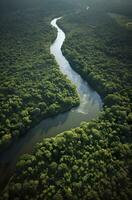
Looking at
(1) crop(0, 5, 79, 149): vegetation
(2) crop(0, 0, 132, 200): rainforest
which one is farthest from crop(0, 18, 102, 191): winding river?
(1) crop(0, 5, 79, 149): vegetation

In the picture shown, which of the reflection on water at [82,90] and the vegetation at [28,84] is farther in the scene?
the reflection on water at [82,90]

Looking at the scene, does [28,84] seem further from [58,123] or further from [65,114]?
[58,123]

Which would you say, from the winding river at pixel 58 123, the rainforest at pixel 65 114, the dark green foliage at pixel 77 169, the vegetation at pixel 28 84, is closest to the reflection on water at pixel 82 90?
the winding river at pixel 58 123

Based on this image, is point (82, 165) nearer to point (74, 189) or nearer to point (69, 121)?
point (74, 189)

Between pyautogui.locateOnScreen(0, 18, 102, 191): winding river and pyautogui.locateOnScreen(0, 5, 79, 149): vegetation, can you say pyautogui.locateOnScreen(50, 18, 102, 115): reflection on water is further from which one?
pyautogui.locateOnScreen(0, 5, 79, 149): vegetation

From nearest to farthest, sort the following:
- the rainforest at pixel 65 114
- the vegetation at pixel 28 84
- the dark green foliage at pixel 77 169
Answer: the dark green foliage at pixel 77 169, the rainforest at pixel 65 114, the vegetation at pixel 28 84

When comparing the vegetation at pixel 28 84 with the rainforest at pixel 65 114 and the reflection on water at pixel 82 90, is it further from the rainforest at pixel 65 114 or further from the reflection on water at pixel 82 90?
the reflection on water at pixel 82 90
